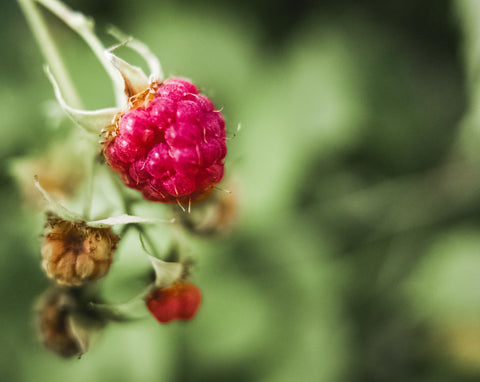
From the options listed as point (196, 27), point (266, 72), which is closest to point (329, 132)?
point (266, 72)

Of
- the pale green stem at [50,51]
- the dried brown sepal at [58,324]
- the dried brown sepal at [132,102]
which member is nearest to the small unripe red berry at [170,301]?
the dried brown sepal at [58,324]

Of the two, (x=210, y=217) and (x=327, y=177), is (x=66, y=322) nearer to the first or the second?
(x=210, y=217)

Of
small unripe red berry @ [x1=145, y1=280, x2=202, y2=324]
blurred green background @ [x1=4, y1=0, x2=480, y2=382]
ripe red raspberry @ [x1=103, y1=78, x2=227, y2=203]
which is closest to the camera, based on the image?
ripe red raspberry @ [x1=103, y1=78, x2=227, y2=203]

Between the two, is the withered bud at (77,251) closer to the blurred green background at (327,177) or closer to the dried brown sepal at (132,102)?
the dried brown sepal at (132,102)

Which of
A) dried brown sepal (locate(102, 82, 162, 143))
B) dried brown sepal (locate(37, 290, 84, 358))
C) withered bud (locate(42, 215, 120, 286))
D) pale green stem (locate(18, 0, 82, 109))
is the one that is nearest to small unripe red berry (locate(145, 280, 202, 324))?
withered bud (locate(42, 215, 120, 286))

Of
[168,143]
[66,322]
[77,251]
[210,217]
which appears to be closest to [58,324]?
[66,322]

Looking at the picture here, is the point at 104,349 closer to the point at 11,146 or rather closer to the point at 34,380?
the point at 34,380

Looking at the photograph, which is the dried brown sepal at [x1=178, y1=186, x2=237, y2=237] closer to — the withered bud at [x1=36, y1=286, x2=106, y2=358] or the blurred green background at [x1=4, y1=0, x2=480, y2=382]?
the withered bud at [x1=36, y1=286, x2=106, y2=358]
